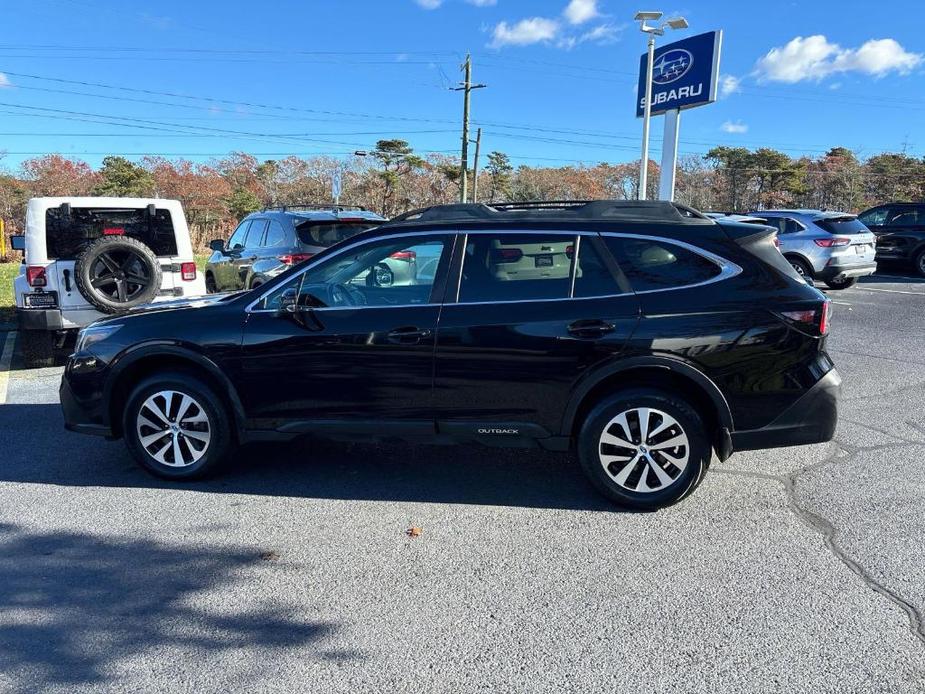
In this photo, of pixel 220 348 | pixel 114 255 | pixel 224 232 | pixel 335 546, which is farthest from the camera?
pixel 224 232

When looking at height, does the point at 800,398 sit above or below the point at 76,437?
above

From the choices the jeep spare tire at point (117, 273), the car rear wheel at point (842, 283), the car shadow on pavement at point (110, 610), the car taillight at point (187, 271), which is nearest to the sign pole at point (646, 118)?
the car rear wheel at point (842, 283)

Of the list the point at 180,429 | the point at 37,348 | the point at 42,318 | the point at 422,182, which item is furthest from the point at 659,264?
the point at 422,182

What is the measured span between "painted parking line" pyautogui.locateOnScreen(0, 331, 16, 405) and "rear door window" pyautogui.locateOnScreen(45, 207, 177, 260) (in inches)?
55.7

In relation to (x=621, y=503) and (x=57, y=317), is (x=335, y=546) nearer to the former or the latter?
(x=621, y=503)

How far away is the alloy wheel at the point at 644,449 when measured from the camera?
395 cm

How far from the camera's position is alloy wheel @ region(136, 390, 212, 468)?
4.43 meters

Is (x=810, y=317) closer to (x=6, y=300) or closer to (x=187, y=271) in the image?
(x=187, y=271)

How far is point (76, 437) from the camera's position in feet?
17.9

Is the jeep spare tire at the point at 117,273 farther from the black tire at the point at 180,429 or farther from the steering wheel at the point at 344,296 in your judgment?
the steering wheel at the point at 344,296

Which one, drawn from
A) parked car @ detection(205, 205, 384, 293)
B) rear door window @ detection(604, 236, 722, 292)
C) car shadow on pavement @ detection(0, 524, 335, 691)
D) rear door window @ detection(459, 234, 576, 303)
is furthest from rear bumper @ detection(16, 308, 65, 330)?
rear door window @ detection(604, 236, 722, 292)

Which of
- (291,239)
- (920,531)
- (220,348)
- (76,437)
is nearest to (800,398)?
(920,531)

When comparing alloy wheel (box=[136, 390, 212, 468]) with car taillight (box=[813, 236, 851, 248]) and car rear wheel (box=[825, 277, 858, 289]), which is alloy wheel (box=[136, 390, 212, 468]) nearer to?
car taillight (box=[813, 236, 851, 248])

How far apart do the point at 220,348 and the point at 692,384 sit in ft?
9.20
